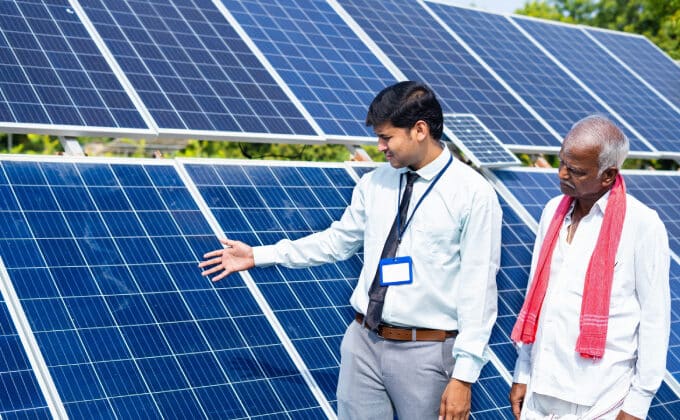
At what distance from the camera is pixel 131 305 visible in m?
6.82

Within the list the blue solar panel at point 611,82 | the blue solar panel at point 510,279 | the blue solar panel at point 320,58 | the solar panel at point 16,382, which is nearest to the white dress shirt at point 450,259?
the solar panel at point 16,382

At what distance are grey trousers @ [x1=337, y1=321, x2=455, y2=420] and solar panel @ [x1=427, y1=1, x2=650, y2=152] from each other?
7385 millimetres

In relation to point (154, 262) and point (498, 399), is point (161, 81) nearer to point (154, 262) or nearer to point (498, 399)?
point (154, 262)

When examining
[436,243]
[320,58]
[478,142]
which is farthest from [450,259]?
[320,58]

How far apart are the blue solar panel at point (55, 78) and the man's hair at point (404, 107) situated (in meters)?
3.81

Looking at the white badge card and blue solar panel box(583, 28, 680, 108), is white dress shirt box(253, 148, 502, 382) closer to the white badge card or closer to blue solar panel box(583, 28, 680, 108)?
the white badge card

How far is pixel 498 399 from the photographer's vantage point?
763 centimetres

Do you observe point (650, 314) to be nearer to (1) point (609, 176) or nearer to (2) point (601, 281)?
(2) point (601, 281)

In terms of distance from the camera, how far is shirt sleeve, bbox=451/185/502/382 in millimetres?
5188

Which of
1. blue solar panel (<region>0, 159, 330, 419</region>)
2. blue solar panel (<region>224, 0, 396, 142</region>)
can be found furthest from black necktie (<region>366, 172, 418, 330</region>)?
blue solar panel (<region>224, 0, 396, 142</region>)

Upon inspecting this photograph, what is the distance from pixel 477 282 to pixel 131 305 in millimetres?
2630

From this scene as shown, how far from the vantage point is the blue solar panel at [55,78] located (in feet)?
27.3

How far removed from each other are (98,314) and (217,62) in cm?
416

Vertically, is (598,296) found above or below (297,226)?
below
